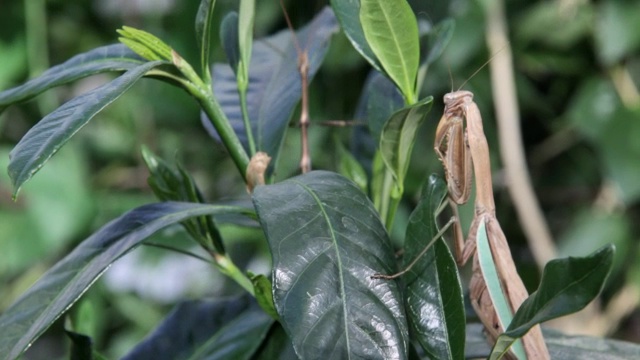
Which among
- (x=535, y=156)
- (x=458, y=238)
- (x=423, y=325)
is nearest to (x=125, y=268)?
(x=535, y=156)

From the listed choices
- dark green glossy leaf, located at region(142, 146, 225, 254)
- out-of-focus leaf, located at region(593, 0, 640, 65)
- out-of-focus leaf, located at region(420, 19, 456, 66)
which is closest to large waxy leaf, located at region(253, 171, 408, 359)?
dark green glossy leaf, located at region(142, 146, 225, 254)

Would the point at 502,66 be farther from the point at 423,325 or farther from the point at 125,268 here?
the point at 423,325

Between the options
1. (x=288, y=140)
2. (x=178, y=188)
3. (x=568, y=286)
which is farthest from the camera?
(x=288, y=140)

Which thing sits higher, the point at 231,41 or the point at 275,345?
the point at 231,41

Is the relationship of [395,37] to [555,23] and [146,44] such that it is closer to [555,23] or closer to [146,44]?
[146,44]

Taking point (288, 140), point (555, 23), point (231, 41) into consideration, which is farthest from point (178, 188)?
point (555, 23)

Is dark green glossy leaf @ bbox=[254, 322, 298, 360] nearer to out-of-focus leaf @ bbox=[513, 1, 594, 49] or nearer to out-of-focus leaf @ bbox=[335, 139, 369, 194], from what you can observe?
out-of-focus leaf @ bbox=[335, 139, 369, 194]
